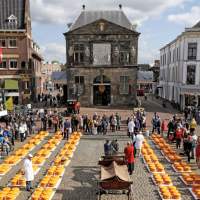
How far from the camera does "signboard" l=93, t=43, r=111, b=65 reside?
49219mm

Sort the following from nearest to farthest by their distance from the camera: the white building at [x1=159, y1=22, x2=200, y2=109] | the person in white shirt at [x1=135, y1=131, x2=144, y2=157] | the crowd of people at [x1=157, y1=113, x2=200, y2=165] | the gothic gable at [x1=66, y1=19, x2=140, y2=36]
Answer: the crowd of people at [x1=157, y1=113, x2=200, y2=165] < the person in white shirt at [x1=135, y1=131, x2=144, y2=157] < the white building at [x1=159, y1=22, x2=200, y2=109] < the gothic gable at [x1=66, y1=19, x2=140, y2=36]

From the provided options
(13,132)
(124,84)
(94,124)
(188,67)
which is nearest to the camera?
(13,132)

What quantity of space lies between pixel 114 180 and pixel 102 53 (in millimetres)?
37223

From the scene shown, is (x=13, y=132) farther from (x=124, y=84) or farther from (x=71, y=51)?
(x=124, y=84)

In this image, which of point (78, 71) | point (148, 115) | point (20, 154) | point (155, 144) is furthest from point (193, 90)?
point (20, 154)

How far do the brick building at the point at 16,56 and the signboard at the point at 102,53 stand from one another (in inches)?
452

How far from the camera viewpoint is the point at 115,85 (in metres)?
50.4

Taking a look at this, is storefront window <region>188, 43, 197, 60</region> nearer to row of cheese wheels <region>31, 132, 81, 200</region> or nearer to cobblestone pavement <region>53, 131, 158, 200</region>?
cobblestone pavement <region>53, 131, 158, 200</region>

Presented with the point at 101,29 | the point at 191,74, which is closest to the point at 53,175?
the point at 101,29

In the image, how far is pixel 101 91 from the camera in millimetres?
50812

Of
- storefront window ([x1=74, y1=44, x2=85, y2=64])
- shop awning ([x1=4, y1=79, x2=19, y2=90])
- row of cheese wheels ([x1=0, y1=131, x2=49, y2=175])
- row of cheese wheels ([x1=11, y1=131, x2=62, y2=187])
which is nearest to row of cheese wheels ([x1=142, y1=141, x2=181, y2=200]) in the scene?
row of cheese wheels ([x1=11, y1=131, x2=62, y2=187])

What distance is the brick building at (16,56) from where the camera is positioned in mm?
52219

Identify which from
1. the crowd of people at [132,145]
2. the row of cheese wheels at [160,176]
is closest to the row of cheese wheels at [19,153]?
the crowd of people at [132,145]

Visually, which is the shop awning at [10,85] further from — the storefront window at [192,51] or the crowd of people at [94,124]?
the storefront window at [192,51]
